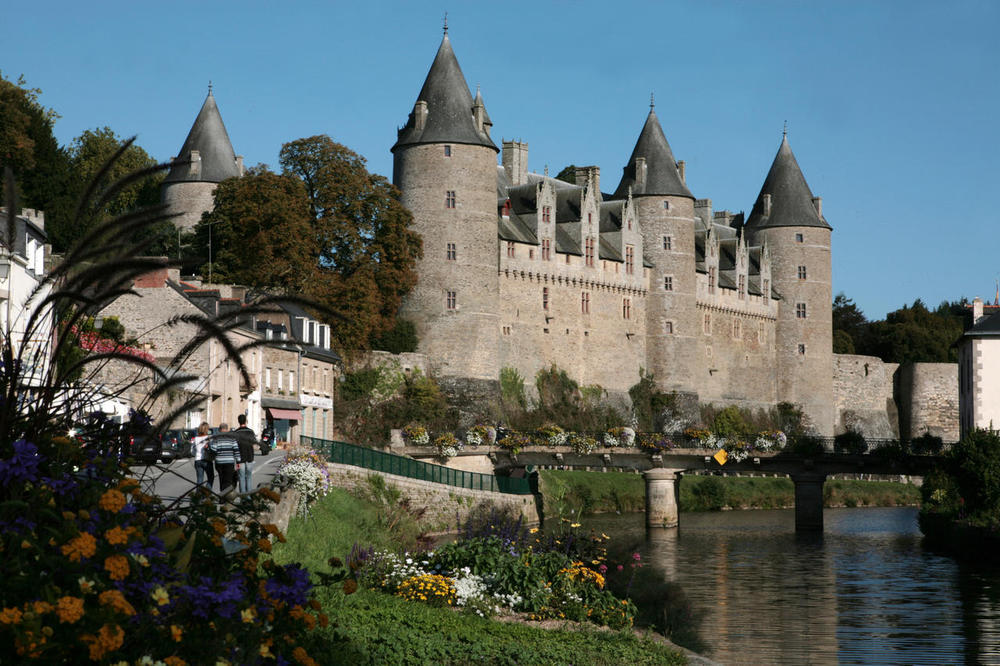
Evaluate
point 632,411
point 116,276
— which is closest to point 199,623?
point 116,276

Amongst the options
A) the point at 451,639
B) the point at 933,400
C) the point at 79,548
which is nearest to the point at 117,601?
the point at 79,548

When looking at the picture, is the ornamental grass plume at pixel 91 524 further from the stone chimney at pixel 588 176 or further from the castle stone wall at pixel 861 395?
the castle stone wall at pixel 861 395

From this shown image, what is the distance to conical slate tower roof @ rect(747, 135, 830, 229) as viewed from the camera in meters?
75.9

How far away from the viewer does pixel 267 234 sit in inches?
1788

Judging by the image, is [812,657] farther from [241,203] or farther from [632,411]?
[632,411]

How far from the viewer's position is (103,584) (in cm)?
501

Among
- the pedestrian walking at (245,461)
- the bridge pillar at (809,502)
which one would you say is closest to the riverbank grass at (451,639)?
the pedestrian walking at (245,461)

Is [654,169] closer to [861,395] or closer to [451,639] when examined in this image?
[861,395]

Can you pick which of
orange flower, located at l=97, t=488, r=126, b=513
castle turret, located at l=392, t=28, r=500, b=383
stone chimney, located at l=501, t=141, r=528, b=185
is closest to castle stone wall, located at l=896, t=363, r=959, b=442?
stone chimney, located at l=501, t=141, r=528, b=185

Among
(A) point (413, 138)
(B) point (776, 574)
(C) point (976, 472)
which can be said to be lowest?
(B) point (776, 574)

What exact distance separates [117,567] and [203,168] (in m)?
55.0

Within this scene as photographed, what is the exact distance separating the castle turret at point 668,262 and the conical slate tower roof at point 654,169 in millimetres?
50

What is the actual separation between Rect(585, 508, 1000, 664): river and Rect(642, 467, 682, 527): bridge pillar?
63 cm

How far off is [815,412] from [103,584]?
73080mm
